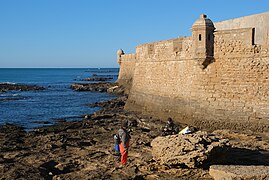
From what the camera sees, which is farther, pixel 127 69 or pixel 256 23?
pixel 127 69

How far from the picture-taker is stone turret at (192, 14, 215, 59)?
560 inches

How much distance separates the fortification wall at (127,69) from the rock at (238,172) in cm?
3171

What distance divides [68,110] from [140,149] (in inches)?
645

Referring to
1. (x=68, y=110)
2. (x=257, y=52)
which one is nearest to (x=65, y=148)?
(x=257, y=52)

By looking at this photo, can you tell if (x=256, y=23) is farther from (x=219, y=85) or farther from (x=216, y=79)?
(x=219, y=85)

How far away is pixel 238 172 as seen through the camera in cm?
682

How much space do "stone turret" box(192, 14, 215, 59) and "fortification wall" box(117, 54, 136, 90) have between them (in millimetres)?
24562

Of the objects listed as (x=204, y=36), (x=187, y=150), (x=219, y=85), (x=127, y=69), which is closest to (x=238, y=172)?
(x=187, y=150)

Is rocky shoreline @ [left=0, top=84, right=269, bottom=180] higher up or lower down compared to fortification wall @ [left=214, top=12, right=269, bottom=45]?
lower down

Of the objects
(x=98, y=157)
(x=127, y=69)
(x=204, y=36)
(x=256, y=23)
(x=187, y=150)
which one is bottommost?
(x=98, y=157)

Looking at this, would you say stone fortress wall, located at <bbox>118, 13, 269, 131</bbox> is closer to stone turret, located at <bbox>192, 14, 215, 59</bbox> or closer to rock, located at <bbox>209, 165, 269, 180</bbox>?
stone turret, located at <bbox>192, 14, 215, 59</bbox>

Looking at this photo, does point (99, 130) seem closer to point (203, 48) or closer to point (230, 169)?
point (203, 48)

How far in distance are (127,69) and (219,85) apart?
27.6 metres

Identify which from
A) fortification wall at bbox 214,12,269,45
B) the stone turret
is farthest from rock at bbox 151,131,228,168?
fortification wall at bbox 214,12,269,45
